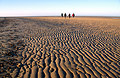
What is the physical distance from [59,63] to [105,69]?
169 centimetres

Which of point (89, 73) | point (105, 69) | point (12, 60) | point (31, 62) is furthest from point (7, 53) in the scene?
point (105, 69)

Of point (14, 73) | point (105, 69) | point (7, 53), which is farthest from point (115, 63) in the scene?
point (7, 53)

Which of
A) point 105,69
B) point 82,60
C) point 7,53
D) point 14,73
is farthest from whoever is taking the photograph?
point 7,53

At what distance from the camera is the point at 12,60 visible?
410cm

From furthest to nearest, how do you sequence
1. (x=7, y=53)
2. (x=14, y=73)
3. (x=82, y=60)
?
(x=7, y=53) → (x=82, y=60) → (x=14, y=73)

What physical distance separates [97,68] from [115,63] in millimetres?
956

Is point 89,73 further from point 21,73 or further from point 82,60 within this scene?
point 21,73

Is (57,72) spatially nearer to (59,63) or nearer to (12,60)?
(59,63)

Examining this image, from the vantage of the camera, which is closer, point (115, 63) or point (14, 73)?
point (14, 73)

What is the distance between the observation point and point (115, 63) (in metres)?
3.99

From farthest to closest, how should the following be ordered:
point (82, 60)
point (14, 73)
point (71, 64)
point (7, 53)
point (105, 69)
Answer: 1. point (7, 53)
2. point (82, 60)
3. point (71, 64)
4. point (105, 69)
5. point (14, 73)

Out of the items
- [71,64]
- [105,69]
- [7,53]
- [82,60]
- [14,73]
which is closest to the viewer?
[14,73]

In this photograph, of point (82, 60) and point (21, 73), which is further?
point (82, 60)

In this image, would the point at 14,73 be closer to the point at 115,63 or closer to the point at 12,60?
the point at 12,60
